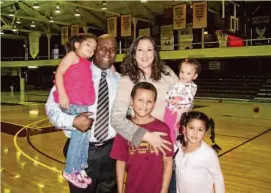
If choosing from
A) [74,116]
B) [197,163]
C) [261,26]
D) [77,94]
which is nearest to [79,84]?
[77,94]

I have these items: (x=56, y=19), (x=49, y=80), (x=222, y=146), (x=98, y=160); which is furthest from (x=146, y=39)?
(x=49, y=80)

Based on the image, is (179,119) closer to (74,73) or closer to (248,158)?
(74,73)

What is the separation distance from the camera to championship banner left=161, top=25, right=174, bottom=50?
22.2 m

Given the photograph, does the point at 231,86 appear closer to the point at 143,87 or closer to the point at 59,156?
the point at 59,156

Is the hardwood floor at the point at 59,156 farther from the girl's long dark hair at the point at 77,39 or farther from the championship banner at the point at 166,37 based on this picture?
the championship banner at the point at 166,37

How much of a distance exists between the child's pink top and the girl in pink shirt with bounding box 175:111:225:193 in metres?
0.72

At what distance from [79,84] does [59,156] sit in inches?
170

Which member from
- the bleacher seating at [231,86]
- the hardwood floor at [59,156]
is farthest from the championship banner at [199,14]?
the hardwood floor at [59,156]

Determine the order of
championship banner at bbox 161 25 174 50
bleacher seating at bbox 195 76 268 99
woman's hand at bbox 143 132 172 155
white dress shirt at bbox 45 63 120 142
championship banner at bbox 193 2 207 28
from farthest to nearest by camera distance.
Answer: championship banner at bbox 161 25 174 50
bleacher seating at bbox 195 76 268 99
championship banner at bbox 193 2 207 28
white dress shirt at bbox 45 63 120 142
woman's hand at bbox 143 132 172 155

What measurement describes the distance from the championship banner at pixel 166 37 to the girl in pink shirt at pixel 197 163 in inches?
797

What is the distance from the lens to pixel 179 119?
232 centimetres

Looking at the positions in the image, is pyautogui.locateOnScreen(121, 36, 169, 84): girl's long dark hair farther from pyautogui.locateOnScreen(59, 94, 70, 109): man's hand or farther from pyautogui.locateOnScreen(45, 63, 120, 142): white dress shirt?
pyautogui.locateOnScreen(59, 94, 70, 109): man's hand

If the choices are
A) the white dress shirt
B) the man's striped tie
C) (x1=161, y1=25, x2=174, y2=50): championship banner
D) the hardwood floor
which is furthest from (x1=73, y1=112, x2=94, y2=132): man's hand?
(x1=161, y1=25, x2=174, y2=50): championship banner

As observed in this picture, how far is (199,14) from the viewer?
52.5 ft
